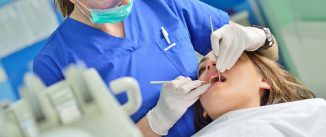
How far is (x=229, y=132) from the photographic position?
1.19 m

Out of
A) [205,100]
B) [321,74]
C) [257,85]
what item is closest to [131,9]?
[205,100]

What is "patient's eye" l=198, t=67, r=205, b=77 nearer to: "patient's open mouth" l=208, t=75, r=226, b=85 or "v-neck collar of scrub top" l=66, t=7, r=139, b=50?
"patient's open mouth" l=208, t=75, r=226, b=85

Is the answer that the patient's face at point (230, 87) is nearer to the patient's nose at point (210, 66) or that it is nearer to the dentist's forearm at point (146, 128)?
the patient's nose at point (210, 66)

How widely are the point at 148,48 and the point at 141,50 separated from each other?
Result: 1.1 inches

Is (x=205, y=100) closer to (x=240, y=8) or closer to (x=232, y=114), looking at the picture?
(x=232, y=114)


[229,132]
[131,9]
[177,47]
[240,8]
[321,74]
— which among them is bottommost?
[321,74]

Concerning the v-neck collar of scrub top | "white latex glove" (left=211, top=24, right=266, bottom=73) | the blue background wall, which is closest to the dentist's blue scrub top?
the v-neck collar of scrub top

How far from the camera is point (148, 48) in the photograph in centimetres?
126

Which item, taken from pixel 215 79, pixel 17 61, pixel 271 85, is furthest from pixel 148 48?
pixel 17 61

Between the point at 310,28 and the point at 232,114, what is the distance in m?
1.38

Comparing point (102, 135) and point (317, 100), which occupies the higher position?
point (102, 135)

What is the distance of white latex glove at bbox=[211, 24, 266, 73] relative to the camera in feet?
3.82

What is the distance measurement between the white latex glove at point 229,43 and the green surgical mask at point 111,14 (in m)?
0.30

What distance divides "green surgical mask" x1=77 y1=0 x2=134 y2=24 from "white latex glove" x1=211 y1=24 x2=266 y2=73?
0.98 ft
